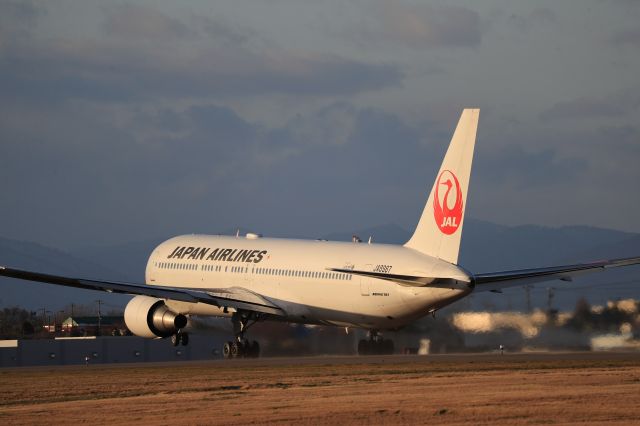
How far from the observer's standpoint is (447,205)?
148ft

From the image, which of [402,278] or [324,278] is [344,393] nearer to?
[402,278]

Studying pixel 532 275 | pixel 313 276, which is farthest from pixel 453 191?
pixel 313 276

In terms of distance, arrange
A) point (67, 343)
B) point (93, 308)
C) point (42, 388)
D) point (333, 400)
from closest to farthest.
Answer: point (333, 400), point (42, 388), point (67, 343), point (93, 308)

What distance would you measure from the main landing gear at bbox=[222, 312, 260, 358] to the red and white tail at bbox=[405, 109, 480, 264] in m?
10.0

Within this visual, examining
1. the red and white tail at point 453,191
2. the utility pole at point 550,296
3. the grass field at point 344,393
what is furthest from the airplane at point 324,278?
the grass field at point 344,393

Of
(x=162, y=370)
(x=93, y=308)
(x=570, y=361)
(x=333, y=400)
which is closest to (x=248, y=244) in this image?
(x=162, y=370)

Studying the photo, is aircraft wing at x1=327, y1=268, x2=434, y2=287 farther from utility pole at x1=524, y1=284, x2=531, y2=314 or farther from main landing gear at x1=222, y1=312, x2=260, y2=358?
utility pole at x1=524, y1=284, x2=531, y2=314

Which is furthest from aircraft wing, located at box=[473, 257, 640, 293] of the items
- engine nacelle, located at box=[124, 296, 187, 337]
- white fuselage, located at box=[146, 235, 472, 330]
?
engine nacelle, located at box=[124, 296, 187, 337]

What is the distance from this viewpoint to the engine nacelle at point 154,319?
5206 cm

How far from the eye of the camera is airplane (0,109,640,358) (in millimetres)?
45156

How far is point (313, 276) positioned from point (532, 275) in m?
8.66

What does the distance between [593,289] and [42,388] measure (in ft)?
82.0

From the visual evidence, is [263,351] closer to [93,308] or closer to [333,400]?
[333,400]

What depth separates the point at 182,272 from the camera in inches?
2269
